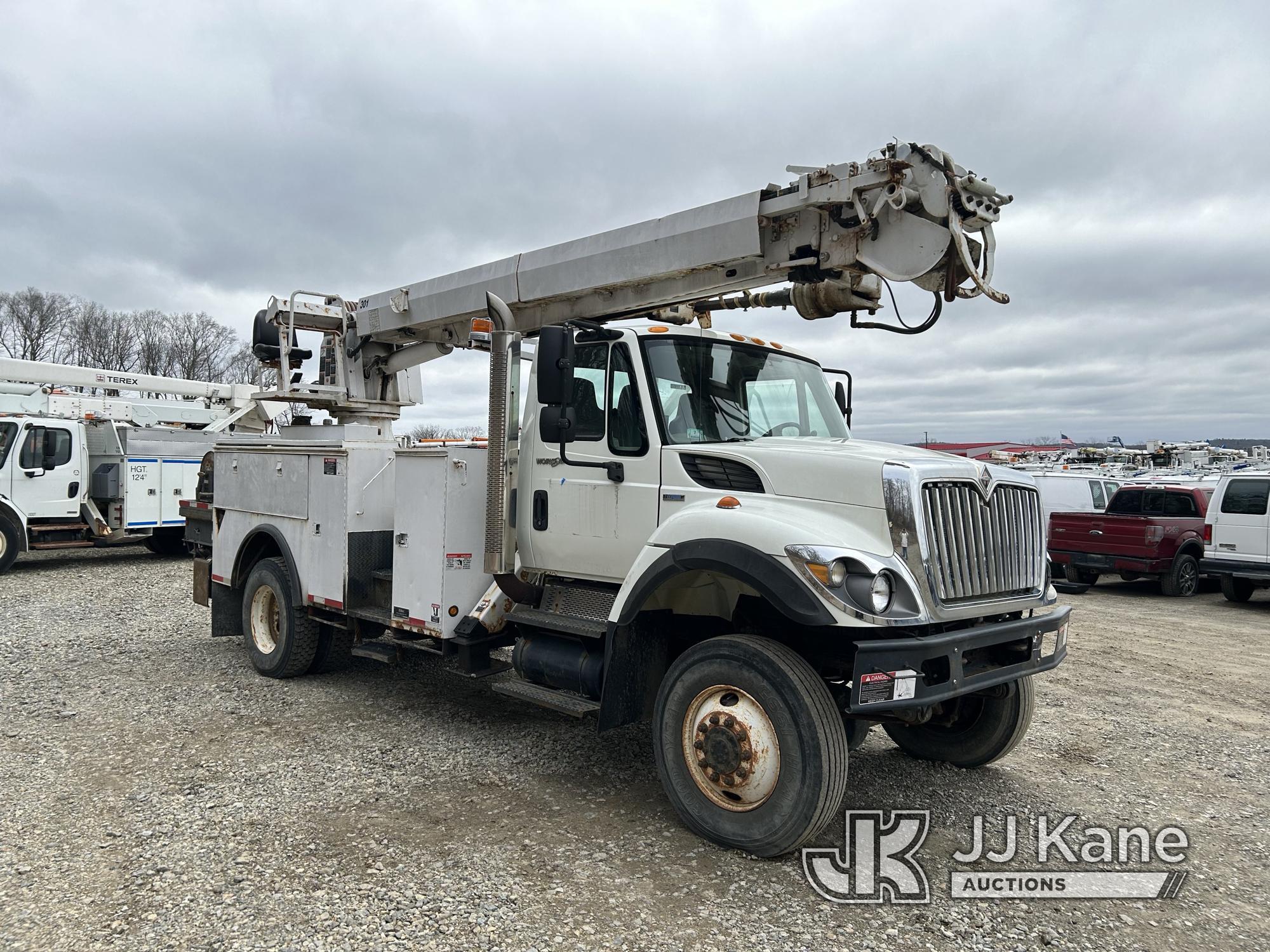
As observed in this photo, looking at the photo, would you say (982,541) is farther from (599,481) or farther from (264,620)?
(264,620)

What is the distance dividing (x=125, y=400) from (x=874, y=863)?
1816cm

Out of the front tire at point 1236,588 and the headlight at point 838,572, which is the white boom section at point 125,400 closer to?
the headlight at point 838,572

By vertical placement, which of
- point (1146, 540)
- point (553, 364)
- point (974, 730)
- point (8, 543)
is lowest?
point (974, 730)

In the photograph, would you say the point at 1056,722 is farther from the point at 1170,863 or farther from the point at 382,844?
the point at 382,844

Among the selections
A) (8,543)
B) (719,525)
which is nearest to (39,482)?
(8,543)

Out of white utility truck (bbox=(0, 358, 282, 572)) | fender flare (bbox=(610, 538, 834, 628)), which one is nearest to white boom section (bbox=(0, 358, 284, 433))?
white utility truck (bbox=(0, 358, 282, 572))

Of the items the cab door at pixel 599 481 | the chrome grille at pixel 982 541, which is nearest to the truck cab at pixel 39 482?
the cab door at pixel 599 481

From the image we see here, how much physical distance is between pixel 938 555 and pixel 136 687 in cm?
629

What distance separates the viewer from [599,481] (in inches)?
199

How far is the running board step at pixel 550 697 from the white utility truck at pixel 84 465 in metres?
9.91

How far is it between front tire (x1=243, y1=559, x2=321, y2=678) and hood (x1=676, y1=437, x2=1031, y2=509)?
4.05 m

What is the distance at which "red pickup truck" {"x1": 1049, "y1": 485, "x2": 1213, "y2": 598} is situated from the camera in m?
13.8

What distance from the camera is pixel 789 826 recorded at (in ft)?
12.7

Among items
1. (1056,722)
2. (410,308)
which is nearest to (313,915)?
(410,308)
